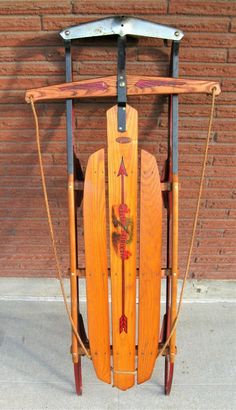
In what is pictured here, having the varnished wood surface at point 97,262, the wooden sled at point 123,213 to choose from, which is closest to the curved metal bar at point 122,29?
the wooden sled at point 123,213

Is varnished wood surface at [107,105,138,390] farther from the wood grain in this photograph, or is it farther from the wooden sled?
the wood grain

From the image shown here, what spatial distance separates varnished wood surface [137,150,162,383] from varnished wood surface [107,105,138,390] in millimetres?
31

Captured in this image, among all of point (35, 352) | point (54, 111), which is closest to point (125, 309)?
point (35, 352)

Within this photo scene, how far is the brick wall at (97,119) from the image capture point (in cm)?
176

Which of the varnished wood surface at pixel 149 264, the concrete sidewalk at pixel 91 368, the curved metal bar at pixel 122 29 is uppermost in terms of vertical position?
the curved metal bar at pixel 122 29

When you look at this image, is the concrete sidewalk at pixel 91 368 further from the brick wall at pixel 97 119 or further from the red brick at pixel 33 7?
the red brick at pixel 33 7

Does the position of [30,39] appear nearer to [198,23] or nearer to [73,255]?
[198,23]

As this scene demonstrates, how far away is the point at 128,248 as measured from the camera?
5.22ft

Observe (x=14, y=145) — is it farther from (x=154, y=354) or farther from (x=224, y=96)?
(x=154, y=354)

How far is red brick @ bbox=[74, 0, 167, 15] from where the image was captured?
1.73 meters

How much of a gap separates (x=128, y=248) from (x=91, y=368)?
0.71 m

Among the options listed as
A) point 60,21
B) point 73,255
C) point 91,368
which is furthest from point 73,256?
point 60,21

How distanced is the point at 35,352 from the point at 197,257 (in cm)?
99

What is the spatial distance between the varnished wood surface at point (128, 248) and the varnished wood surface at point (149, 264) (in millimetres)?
31
